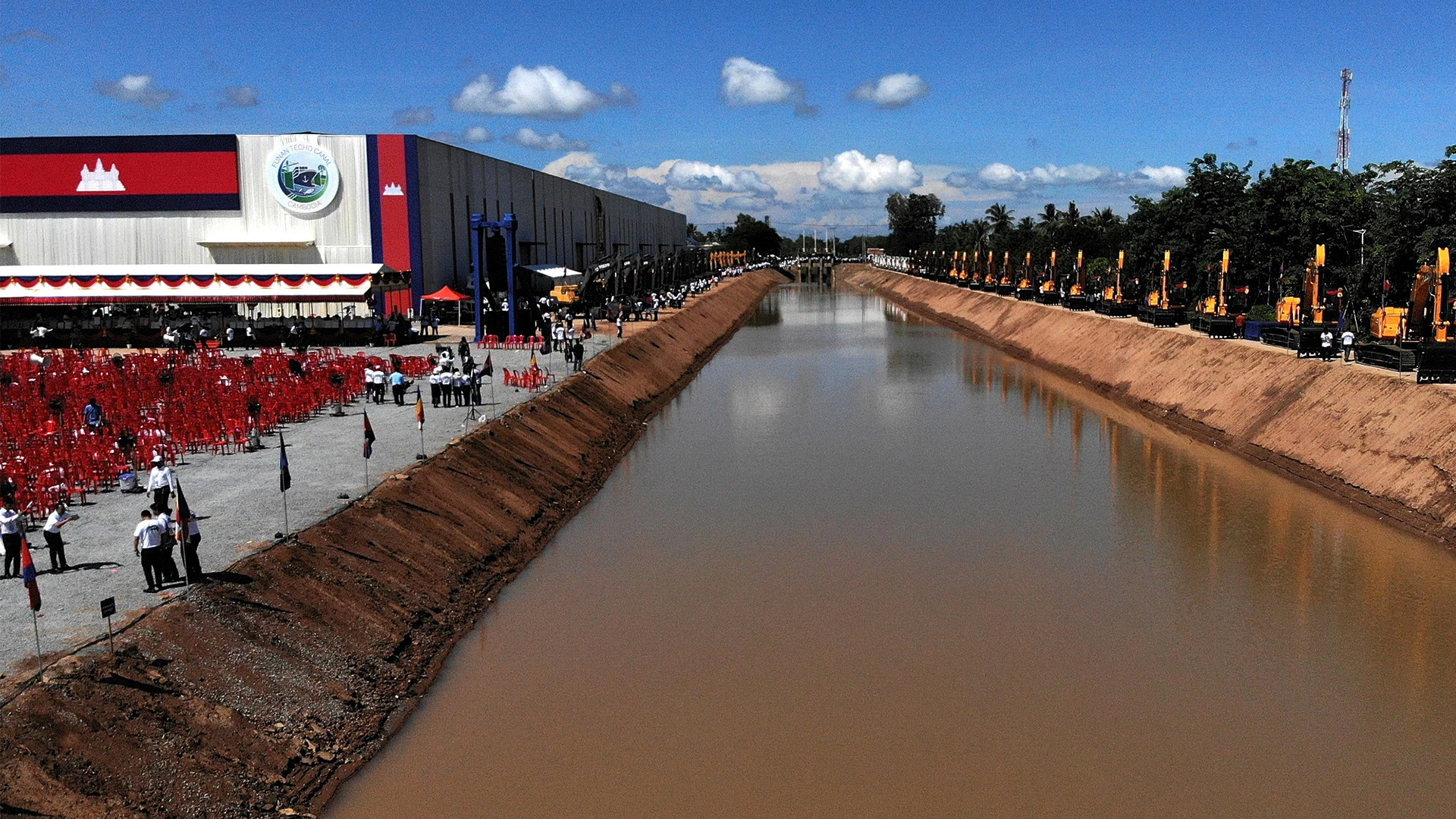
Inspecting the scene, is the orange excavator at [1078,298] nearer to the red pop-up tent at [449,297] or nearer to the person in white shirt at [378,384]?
the red pop-up tent at [449,297]

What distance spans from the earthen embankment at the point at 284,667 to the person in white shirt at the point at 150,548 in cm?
77

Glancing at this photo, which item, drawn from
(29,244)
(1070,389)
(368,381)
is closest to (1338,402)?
(1070,389)

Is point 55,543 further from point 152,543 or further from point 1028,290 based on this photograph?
point 1028,290

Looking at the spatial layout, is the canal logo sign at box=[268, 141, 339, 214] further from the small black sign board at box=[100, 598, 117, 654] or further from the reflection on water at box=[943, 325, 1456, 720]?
the small black sign board at box=[100, 598, 117, 654]

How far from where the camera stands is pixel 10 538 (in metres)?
16.9

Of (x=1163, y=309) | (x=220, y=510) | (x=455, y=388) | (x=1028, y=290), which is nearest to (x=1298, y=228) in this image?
(x=1163, y=309)

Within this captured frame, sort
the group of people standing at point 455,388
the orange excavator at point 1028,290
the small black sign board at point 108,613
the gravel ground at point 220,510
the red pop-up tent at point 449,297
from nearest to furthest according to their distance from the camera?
the small black sign board at point 108,613 → the gravel ground at point 220,510 → the group of people standing at point 455,388 → the red pop-up tent at point 449,297 → the orange excavator at point 1028,290

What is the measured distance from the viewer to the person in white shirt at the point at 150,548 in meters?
16.1

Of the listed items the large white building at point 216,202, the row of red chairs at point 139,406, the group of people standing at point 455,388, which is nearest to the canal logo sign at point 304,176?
the large white building at point 216,202

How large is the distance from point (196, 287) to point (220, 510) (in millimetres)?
40589

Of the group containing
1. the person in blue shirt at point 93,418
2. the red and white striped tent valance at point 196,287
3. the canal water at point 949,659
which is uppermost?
the red and white striped tent valance at point 196,287

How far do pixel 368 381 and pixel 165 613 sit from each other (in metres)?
20.9

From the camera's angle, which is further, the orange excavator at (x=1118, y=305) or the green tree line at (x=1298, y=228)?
the orange excavator at (x=1118, y=305)

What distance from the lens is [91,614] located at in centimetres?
1532
